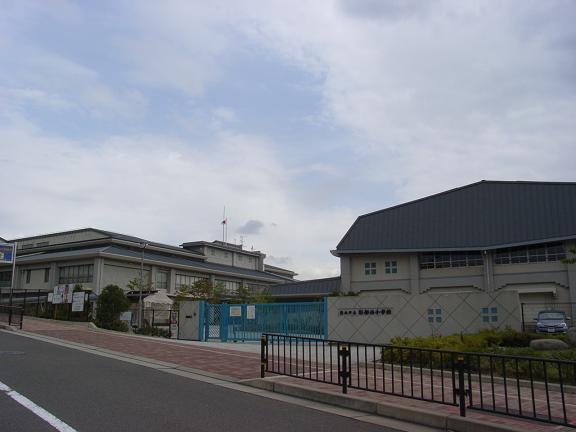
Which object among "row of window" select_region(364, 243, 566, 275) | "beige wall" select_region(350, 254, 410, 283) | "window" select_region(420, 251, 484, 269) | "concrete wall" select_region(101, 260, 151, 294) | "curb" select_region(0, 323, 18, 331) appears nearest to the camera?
"curb" select_region(0, 323, 18, 331)

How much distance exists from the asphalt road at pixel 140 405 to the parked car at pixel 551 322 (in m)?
22.0

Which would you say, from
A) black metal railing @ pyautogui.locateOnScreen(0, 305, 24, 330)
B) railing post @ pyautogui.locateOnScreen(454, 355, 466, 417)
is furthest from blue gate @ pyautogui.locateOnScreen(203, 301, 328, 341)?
railing post @ pyautogui.locateOnScreen(454, 355, 466, 417)

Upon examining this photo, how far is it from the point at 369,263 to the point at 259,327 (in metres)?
26.2

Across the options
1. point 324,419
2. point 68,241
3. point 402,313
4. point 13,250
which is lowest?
point 324,419

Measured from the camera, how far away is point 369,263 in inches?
1887

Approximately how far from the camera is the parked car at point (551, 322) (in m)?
26.6

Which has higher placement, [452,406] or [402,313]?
[402,313]

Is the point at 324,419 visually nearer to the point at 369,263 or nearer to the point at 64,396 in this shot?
the point at 64,396

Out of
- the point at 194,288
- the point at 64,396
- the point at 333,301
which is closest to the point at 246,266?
the point at 194,288

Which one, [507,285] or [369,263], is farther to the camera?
[369,263]

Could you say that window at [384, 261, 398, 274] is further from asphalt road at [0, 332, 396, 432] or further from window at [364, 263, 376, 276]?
asphalt road at [0, 332, 396, 432]

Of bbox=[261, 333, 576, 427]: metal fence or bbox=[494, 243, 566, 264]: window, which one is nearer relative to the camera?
bbox=[261, 333, 576, 427]: metal fence

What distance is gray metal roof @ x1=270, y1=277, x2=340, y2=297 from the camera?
5309 cm

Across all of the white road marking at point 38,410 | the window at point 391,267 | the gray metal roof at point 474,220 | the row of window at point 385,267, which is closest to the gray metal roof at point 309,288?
the row of window at point 385,267
